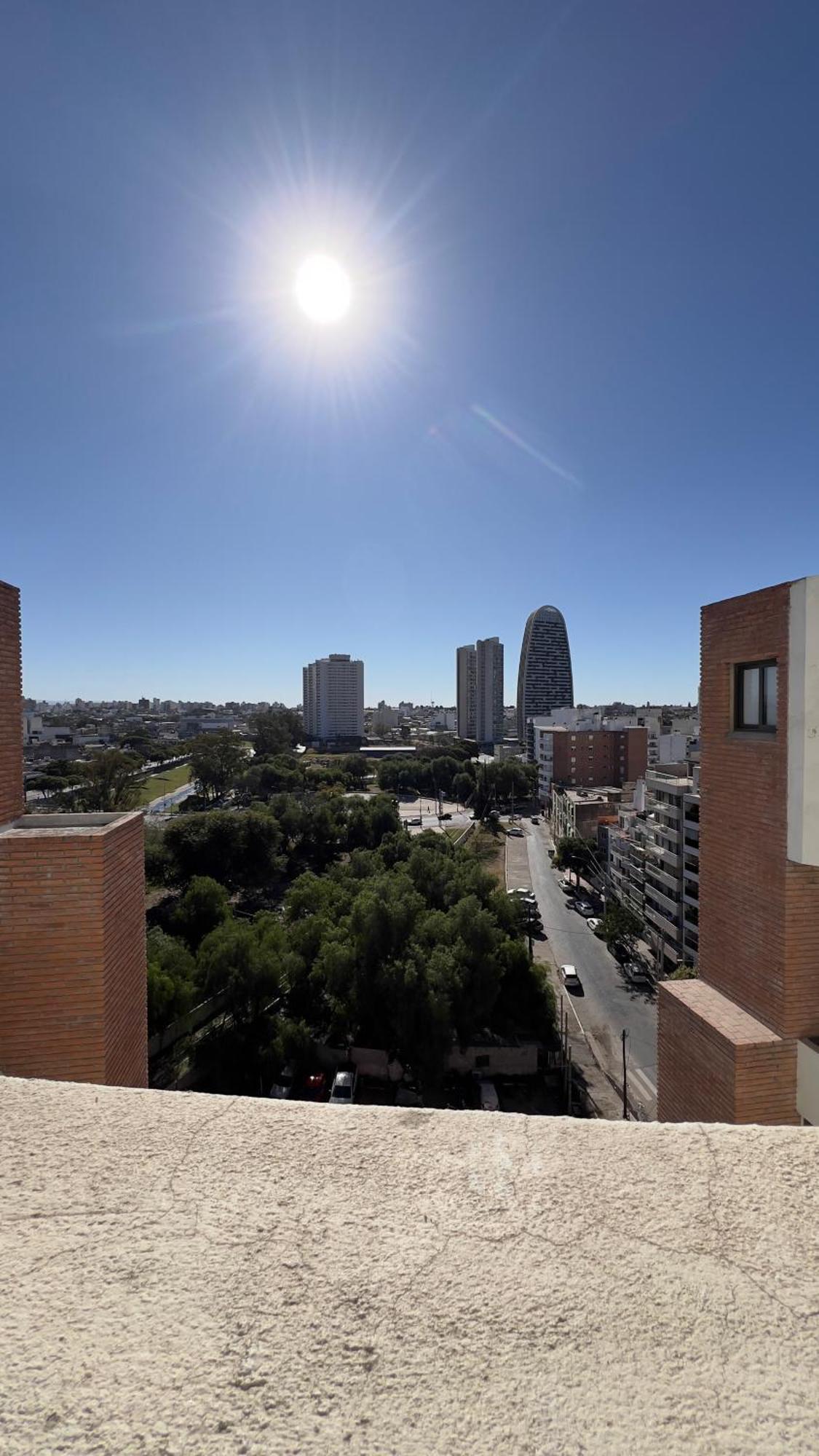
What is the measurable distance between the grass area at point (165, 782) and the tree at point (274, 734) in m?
7.10

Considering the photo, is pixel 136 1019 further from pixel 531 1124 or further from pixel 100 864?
pixel 531 1124

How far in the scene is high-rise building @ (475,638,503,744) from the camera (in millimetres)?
82625

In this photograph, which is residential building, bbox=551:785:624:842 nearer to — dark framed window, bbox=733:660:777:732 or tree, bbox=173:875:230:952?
tree, bbox=173:875:230:952

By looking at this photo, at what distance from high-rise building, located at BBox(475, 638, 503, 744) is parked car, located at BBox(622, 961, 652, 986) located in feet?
205

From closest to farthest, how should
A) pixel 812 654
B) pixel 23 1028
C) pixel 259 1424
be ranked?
pixel 259 1424 → pixel 23 1028 → pixel 812 654

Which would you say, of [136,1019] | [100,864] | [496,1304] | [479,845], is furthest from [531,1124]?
[479,845]

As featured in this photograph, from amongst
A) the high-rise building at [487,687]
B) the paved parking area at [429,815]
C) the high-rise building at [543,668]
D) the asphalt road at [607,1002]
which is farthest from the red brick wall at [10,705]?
the high-rise building at [487,687]

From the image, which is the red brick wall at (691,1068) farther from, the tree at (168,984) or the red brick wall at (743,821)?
the tree at (168,984)

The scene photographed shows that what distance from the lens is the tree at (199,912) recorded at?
16.9 meters

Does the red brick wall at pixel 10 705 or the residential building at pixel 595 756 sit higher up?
the red brick wall at pixel 10 705

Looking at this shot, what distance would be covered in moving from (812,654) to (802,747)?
1.79ft

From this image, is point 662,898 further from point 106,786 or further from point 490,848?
point 106,786

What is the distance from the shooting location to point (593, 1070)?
45.3ft

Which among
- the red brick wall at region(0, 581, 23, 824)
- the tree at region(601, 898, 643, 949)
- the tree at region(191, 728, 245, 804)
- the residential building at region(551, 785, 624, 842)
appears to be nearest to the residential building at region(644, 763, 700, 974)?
the tree at region(601, 898, 643, 949)
